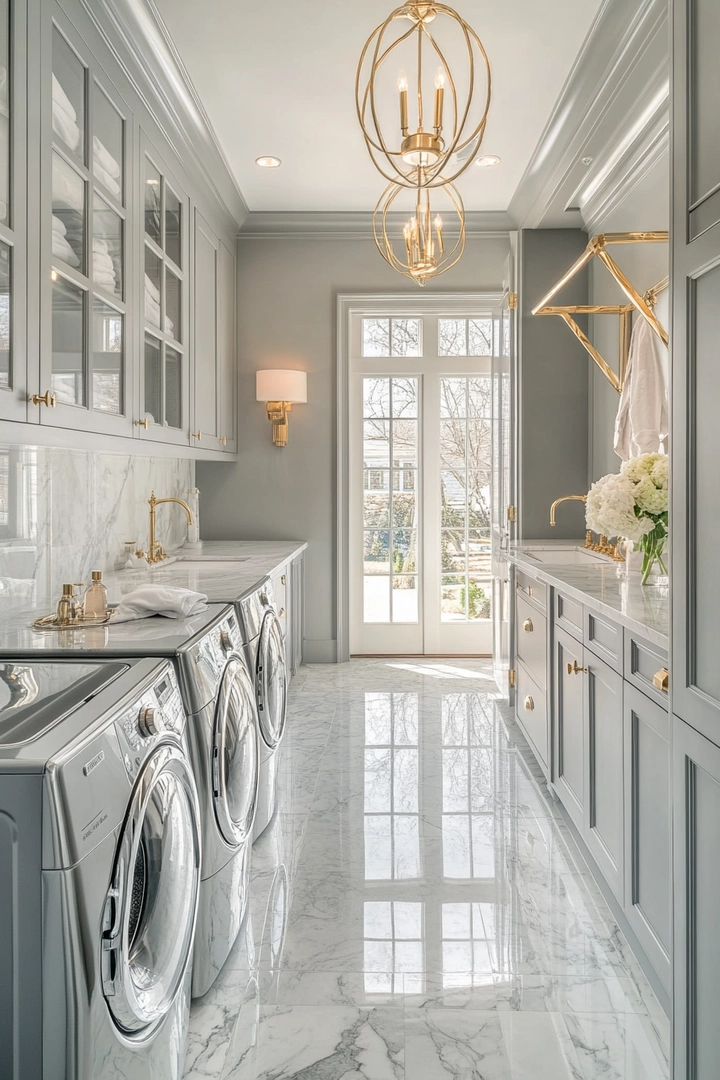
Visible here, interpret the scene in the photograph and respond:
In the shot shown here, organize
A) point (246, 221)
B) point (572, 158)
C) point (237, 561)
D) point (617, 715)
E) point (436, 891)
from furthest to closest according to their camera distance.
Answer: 1. point (246, 221)
2. point (237, 561)
3. point (572, 158)
4. point (436, 891)
5. point (617, 715)

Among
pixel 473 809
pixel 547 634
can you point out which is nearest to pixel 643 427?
pixel 547 634

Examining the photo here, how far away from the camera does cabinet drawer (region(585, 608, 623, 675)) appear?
194 centimetres

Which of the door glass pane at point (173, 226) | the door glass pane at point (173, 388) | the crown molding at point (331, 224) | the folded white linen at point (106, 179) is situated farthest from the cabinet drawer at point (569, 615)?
the crown molding at point (331, 224)

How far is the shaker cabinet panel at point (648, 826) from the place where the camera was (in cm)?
159

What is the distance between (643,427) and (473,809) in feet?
5.10

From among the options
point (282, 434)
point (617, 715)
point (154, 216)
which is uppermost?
point (154, 216)

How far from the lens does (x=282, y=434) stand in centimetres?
486

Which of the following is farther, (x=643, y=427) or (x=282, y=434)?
(x=282, y=434)

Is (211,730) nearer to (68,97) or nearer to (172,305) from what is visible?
(68,97)

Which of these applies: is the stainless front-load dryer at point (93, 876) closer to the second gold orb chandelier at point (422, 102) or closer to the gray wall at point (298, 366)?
the second gold orb chandelier at point (422, 102)

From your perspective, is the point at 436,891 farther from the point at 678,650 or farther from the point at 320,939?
the point at 678,650

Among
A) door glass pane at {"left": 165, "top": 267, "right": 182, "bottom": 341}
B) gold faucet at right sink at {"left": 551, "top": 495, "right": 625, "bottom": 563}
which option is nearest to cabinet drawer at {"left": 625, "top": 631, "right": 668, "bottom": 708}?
gold faucet at right sink at {"left": 551, "top": 495, "right": 625, "bottom": 563}

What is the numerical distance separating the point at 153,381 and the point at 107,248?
0.61 m

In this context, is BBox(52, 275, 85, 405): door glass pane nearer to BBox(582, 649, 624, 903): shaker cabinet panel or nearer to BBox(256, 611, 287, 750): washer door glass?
BBox(256, 611, 287, 750): washer door glass
